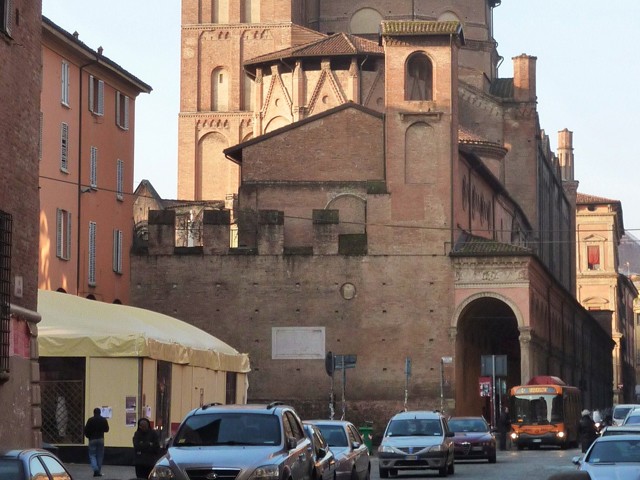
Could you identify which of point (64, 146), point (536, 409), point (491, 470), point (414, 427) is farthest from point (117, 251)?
point (414, 427)

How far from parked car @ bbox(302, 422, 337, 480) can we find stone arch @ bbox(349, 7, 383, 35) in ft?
216

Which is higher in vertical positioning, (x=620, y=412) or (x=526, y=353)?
(x=526, y=353)

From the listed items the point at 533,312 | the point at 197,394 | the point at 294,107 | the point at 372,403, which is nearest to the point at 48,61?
the point at 197,394

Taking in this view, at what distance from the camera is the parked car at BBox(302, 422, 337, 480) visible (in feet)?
66.3

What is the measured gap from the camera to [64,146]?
43.2 m

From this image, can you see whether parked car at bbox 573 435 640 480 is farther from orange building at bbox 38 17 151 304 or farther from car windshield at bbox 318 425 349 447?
orange building at bbox 38 17 151 304

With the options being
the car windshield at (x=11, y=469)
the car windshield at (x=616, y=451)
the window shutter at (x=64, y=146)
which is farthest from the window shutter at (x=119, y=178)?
the car windshield at (x=11, y=469)

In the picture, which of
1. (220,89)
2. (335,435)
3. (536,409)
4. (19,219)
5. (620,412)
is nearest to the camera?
(19,219)

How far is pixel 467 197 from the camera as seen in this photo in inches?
2293

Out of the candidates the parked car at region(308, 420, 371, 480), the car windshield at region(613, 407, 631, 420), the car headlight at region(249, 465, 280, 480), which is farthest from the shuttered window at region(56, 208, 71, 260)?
the car headlight at region(249, 465, 280, 480)

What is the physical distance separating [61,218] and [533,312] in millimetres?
18914

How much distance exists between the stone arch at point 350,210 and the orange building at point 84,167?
7.44m

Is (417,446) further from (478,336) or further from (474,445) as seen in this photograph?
(478,336)

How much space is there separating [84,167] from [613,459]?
27563 millimetres
